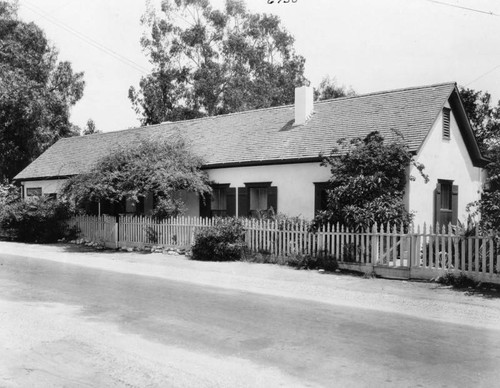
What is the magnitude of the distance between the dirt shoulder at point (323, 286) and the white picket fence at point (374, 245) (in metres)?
0.54

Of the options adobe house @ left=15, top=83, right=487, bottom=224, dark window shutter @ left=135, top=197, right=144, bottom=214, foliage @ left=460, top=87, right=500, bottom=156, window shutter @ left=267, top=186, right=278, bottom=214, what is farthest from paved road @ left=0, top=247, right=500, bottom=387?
foliage @ left=460, top=87, right=500, bottom=156

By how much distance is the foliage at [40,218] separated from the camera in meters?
23.2

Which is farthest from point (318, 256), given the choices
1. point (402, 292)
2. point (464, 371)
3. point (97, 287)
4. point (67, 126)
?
point (67, 126)

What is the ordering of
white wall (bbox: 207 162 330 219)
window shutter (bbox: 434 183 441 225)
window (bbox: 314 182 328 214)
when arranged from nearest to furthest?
window shutter (bbox: 434 183 441 225), window (bbox: 314 182 328 214), white wall (bbox: 207 162 330 219)


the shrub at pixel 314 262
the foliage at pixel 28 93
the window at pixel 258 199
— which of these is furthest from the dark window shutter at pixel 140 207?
the foliage at pixel 28 93

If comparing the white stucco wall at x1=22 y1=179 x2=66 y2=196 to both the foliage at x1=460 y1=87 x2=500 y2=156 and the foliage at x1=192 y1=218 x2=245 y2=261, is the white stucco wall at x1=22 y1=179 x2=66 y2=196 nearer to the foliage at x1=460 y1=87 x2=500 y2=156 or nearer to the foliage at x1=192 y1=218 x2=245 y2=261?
the foliage at x1=192 y1=218 x2=245 y2=261

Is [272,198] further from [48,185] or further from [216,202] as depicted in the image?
[48,185]

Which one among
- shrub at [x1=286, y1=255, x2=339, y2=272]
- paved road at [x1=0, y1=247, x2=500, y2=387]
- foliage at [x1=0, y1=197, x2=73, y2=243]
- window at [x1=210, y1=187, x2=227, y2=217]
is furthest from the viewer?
foliage at [x1=0, y1=197, x2=73, y2=243]

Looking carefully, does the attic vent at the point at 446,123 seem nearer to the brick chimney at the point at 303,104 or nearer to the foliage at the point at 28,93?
the brick chimney at the point at 303,104

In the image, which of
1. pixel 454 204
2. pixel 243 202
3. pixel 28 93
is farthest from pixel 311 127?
pixel 28 93

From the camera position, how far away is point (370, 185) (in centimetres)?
1362

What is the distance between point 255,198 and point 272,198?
3.59ft

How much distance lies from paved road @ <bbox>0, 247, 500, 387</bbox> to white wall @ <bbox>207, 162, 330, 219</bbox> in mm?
7773

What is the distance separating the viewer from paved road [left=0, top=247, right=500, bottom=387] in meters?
5.20
